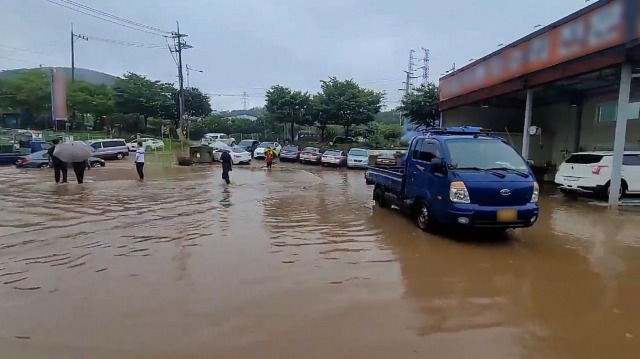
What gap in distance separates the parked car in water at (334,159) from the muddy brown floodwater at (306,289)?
20750 millimetres

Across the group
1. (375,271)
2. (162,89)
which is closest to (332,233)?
(375,271)

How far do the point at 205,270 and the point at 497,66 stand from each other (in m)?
15.0

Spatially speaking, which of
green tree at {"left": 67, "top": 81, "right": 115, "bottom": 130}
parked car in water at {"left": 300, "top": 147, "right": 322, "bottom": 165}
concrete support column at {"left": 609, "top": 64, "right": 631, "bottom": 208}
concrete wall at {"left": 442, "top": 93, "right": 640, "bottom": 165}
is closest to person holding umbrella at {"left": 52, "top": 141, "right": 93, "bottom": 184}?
concrete support column at {"left": 609, "top": 64, "right": 631, "bottom": 208}

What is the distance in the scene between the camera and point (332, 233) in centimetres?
822

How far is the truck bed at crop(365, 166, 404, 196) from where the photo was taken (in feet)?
31.6

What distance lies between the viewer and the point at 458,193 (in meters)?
7.21

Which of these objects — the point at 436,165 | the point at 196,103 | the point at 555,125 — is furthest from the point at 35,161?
the point at 196,103

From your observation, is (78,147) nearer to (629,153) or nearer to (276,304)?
(276,304)

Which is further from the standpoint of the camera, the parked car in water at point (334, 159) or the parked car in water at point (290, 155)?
the parked car in water at point (290, 155)

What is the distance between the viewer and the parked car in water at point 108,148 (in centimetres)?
3099

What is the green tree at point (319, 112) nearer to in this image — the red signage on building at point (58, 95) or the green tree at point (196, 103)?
the green tree at point (196, 103)

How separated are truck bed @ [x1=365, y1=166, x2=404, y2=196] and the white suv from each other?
6.56 m

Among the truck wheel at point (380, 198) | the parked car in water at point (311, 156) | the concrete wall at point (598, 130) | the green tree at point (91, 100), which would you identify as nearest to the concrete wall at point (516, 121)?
the concrete wall at point (598, 130)

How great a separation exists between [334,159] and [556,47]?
60.1 ft
